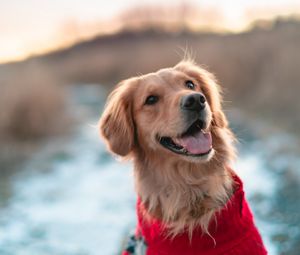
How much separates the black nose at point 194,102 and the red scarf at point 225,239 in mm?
680

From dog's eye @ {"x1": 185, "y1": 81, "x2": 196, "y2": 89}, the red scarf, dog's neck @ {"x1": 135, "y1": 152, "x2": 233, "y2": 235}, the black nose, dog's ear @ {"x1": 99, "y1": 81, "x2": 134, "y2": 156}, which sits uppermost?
dog's eye @ {"x1": 185, "y1": 81, "x2": 196, "y2": 89}

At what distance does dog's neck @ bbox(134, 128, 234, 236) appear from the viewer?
3.48m

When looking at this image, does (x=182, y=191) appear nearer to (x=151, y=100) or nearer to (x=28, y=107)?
(x=151, y=100)

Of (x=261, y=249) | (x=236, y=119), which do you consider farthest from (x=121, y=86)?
(x=236, y=119)

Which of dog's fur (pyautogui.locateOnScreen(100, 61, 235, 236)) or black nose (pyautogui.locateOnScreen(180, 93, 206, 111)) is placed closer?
black nose (pyautogui.locateOnScreen(180, 93, 206, 111))

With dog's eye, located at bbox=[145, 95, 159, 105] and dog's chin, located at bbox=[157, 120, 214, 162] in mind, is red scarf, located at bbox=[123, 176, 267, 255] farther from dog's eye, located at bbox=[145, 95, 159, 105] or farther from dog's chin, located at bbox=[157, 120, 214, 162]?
dog's eye, located at bbox=[145, 95, 159, 105]

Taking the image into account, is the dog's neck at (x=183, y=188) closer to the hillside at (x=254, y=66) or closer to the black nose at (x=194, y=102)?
the black nose at (x=194, y=102)

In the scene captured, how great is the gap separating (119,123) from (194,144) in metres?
0.76

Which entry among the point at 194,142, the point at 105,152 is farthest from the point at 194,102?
the point at 105,152

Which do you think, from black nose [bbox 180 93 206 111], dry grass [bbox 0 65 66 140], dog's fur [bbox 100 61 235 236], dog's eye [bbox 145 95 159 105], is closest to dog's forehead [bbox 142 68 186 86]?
dog's fur [bbox 100 61 235 236]

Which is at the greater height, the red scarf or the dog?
the dog

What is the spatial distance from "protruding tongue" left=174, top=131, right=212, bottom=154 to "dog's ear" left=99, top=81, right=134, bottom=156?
1.68 ft

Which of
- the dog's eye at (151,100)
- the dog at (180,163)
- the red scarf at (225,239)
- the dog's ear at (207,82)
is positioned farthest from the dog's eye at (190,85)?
the red scarf at (225,239)

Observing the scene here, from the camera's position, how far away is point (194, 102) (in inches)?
130
